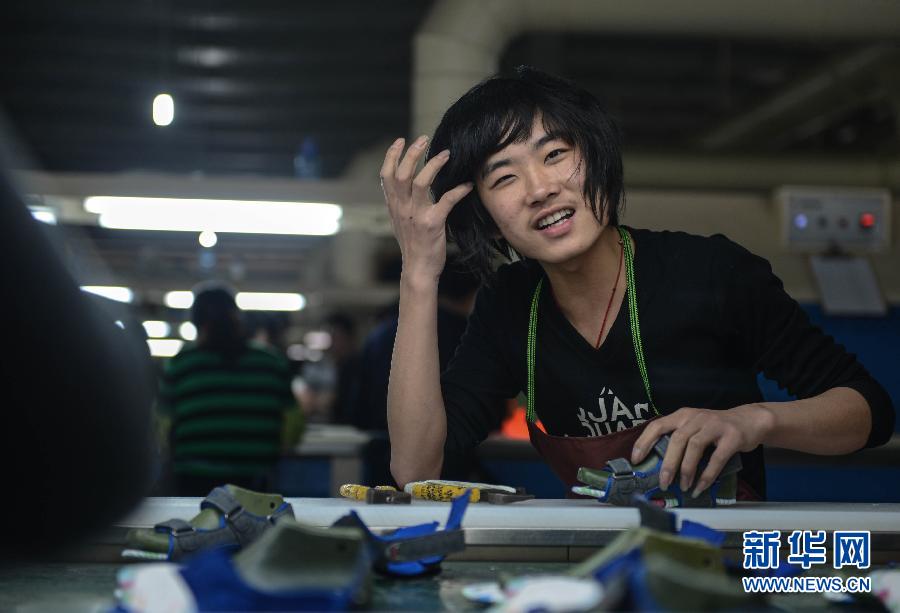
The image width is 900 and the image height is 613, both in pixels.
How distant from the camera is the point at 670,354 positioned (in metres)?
1.76

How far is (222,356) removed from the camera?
416cm

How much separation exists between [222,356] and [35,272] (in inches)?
130

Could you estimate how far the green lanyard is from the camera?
1746mm

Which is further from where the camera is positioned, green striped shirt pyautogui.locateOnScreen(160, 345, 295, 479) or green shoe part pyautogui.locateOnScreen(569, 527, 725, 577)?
green striped shirt pyautogui.locateOnScreen(160, 345, 295, 479)

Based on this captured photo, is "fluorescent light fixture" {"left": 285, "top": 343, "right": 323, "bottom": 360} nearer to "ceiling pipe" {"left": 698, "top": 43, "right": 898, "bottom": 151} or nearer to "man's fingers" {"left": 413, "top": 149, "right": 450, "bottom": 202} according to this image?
"ceiling pipe" {"left": 698, "top": 43, "right": 898, "bottom": 151}

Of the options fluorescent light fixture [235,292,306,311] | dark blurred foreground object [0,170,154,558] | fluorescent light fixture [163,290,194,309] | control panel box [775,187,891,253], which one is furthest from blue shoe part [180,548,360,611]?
fluorescent light fixture [163,290,194,309]

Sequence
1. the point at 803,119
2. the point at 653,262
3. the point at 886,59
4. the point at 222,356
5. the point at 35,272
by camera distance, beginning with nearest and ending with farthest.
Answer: the point at 35,272, the point at 653,262, the point at 222,356, the point at 886,59, the point at 803,119

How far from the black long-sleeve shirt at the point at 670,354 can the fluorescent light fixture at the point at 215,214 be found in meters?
3.01

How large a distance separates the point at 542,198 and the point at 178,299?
15.1 m

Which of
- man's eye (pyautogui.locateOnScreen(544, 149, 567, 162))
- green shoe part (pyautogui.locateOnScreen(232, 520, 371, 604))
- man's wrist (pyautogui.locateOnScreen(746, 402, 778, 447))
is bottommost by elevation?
green shoe part (pyautogui.locateOnScreen(232, 520, 371, 604))

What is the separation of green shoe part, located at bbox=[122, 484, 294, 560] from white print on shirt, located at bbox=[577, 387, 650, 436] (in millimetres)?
701

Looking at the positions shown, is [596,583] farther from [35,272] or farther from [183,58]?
[183,58]

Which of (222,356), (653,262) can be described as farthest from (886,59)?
(653,262)

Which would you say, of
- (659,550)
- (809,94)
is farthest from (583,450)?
(809,94)
